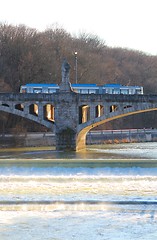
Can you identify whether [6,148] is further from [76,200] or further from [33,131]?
[76,200]

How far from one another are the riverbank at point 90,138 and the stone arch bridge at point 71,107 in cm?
613

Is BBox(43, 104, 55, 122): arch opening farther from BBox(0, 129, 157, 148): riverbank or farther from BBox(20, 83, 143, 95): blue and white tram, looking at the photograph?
BBox(0, 129, 157, 148): riverbank

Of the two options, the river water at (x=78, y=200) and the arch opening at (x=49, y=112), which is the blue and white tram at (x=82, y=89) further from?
the river water at (x=78, y=200)

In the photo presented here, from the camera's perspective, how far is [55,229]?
17500 mm

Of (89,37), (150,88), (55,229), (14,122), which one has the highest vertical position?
(89,37)

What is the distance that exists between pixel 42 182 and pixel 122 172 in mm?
4372

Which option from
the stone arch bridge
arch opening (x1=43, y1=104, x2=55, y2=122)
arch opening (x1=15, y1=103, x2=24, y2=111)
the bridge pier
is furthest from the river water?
arch opening (x1=15, y1=103, x2=24, y2=111)

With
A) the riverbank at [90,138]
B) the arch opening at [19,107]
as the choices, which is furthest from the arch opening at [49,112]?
the riverbank at [90,138]

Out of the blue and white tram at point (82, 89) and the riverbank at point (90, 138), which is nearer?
the blue and white tram at point (82, 89)

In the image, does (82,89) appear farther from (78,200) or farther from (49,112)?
(78,200)

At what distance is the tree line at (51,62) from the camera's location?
75500mm

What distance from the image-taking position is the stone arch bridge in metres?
49.8

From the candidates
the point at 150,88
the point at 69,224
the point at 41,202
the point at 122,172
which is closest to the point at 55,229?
the point at 69,224

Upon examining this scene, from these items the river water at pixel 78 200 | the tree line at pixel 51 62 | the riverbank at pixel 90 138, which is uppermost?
the tree line at pixel 51 62
